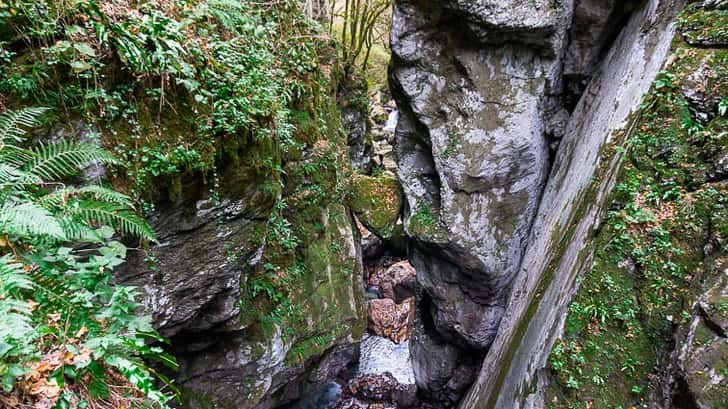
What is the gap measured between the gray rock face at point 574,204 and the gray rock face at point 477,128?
671mm

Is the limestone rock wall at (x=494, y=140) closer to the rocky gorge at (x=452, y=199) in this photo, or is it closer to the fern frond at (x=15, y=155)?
the rocky gorge at (x=452, y=199)

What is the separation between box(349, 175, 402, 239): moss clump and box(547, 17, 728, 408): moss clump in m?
5.40

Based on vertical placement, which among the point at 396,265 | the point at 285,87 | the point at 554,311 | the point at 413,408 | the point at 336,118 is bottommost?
the point at 413,408

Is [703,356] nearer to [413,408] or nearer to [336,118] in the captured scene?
[336,118]

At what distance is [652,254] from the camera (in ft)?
10.1

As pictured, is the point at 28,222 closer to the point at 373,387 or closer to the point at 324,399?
the point at 324,399

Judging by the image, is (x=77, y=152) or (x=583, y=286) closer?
(x=77, y=152)

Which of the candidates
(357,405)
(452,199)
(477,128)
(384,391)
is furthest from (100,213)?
(384,391)

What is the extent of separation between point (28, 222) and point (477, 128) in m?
6.36

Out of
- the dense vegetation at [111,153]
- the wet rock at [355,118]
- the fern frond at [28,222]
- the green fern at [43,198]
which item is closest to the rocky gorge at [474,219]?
the dense vegetation at [111,153]

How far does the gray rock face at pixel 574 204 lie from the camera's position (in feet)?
12.5

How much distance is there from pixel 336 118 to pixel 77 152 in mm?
5529

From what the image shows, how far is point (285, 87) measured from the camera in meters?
5.30

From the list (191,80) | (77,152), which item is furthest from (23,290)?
(191,80)
